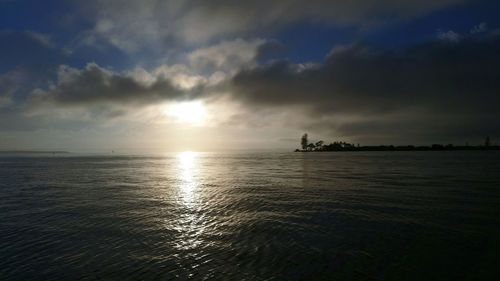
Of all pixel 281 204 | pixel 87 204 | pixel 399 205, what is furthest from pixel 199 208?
pixel 399 205

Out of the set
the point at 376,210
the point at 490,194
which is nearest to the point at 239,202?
the point at 376,210

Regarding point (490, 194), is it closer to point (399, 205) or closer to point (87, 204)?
point (399, 205)

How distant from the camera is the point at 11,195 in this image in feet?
111

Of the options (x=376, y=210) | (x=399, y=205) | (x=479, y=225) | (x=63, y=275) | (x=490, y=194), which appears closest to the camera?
(x=63, y=275)

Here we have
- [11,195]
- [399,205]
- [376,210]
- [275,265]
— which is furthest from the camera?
[11,195]

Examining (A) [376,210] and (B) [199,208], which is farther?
(B) [199,208]

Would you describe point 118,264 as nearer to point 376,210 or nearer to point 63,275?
point 63,275

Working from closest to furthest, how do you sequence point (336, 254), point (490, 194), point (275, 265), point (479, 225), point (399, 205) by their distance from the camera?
point (275, 265) → point (336, 254) → point (479, 225) → point (399, 205) → point (490, 194)

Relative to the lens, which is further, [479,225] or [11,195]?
[11,195]

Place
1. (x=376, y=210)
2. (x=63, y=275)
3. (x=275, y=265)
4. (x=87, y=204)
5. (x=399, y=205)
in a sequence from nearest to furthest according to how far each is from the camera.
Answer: (x=63, y=275) → (x=275, y=265) → (x=376, y=210) → (x=399, y=205) → (x=87, y=204)

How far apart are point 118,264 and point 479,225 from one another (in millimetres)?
20316

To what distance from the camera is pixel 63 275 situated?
1187cm

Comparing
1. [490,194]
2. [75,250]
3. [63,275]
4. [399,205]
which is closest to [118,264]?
[63,275]

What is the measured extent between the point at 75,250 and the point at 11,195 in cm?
2621
